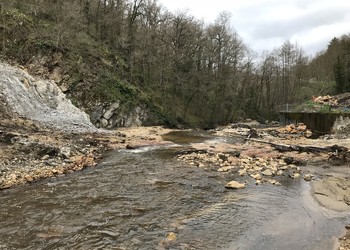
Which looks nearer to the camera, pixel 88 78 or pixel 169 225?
pixel 169 225

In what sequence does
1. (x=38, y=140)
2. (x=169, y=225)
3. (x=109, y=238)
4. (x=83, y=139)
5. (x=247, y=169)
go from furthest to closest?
(x=83, y=139), (x=38, y=140), (x=247, y=169), (x=169, y=225), (x=109, y=238)

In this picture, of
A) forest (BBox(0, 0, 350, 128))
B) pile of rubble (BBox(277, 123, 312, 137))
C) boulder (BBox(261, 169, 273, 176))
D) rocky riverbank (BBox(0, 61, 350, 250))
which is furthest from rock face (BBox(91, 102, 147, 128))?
boulder (BBox(261, 169, 273, 176))

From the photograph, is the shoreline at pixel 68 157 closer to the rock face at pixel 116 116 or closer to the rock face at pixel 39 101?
the rock face at pixel 39 101

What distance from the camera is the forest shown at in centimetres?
3403

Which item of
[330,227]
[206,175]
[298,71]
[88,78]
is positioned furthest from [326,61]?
[330,227]

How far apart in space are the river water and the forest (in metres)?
21.5

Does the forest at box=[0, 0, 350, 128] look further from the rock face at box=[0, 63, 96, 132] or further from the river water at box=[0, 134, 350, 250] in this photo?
the river water at box=[0, 134, 350, 250]

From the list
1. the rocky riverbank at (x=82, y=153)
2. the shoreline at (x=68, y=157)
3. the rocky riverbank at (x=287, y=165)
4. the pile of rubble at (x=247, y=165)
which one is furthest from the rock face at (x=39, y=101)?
the pile of rubble at (x=247, y=165)

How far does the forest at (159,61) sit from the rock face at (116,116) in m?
0.84

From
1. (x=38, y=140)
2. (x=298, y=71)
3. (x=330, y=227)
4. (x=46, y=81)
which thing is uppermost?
(x=298, y=71)

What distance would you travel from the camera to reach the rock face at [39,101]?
2483 cm

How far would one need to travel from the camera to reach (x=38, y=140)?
59.0 feet

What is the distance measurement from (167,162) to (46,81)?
58.9ft

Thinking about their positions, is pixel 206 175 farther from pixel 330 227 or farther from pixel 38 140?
pixel 38 140
